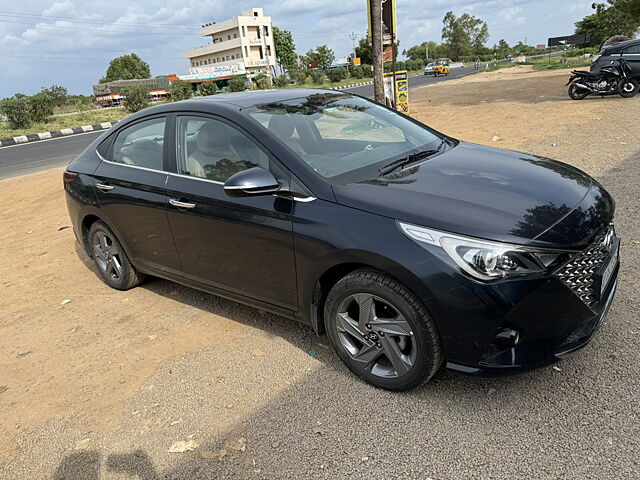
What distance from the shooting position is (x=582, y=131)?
10.5 meters

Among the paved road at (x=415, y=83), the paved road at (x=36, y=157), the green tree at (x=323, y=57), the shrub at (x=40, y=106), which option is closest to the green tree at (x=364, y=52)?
the green tree at (x=323, y=57)

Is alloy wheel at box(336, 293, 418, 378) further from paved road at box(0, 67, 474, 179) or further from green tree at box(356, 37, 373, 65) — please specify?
green tree at box(356, 37, 373, 65)

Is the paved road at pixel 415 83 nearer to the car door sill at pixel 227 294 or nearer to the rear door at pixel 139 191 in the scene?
the rear door at pixel 139 191

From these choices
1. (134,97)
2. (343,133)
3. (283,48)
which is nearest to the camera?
(343,133)

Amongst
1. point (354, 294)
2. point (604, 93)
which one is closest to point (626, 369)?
point (354, 294)

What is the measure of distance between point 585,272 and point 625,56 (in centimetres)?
1616

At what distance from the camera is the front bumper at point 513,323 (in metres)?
2.43

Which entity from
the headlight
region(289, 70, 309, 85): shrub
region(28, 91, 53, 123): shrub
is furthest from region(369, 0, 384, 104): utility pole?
region(289, 70, 309, 85): shrub

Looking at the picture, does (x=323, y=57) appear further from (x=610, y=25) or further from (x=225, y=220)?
(x=225, y=220)

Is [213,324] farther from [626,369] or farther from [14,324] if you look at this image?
[626,369]

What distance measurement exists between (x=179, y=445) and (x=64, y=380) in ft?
4.17

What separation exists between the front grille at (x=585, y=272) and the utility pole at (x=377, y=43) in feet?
31.0

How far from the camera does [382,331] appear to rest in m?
2.83

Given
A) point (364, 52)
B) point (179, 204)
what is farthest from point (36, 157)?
point (364, 52)
